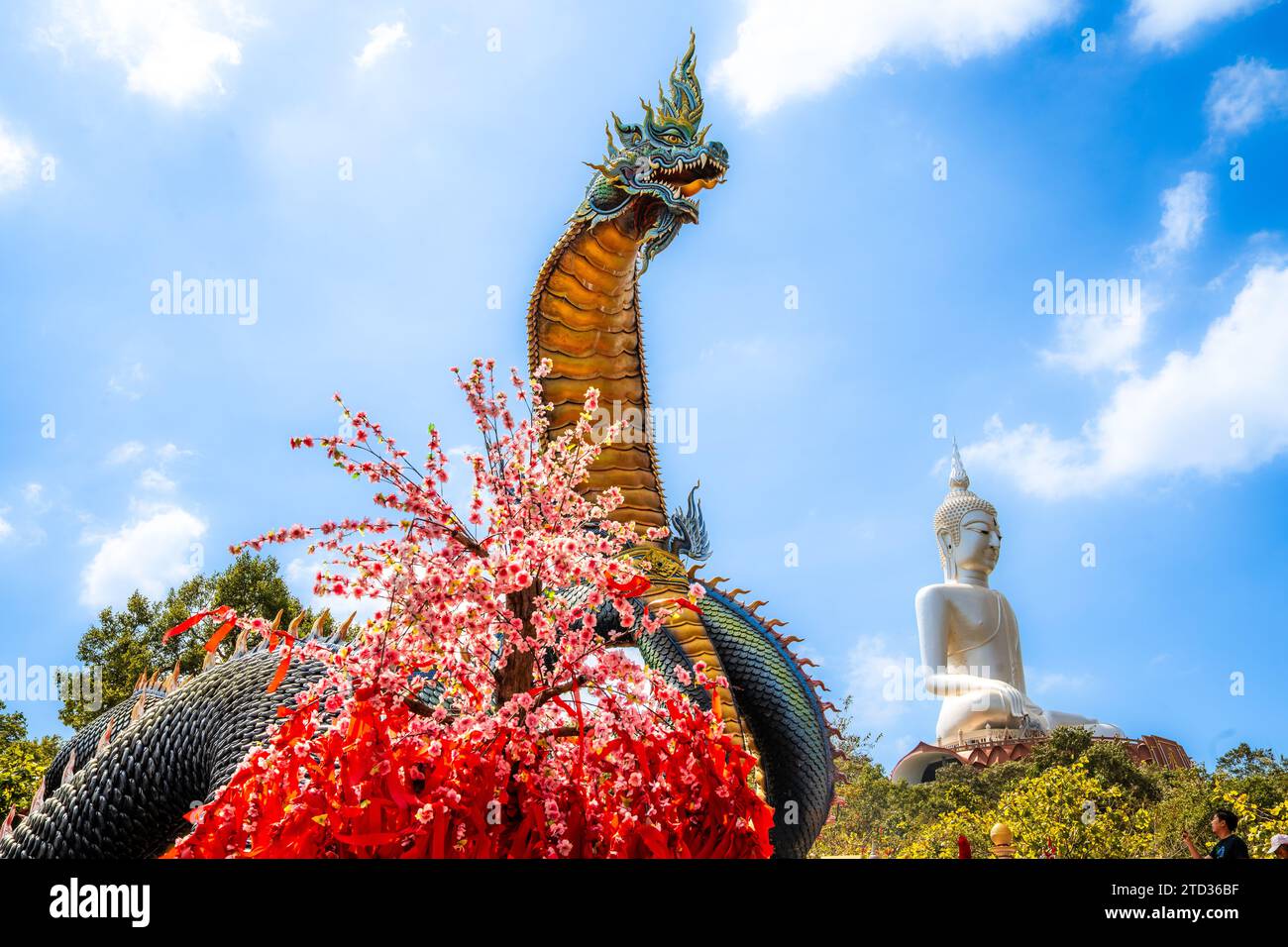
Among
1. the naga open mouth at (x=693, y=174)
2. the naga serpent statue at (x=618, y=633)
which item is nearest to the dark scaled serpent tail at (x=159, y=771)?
the naga serpent statue at (x=618, y=633)

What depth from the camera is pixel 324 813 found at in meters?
3.49

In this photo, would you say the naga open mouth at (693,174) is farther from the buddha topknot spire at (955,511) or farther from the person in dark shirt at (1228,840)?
the buddha topknot spire at (955,511)

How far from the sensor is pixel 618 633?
7793 mm

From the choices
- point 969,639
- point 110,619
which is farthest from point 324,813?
point 969,639

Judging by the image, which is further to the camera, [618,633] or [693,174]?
[693,174]

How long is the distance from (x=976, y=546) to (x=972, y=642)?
2837 mm

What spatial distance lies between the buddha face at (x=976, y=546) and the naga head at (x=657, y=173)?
25443 mm

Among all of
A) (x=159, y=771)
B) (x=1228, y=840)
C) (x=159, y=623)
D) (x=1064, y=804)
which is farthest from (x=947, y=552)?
(x=159, y=771)

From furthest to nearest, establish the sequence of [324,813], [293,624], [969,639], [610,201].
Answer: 1. [969,639]
2. [610,201]
3. [293,624]
4. [324,813]

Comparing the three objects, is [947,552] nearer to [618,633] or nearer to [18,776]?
[18,776]

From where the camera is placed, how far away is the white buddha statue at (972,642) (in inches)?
1160

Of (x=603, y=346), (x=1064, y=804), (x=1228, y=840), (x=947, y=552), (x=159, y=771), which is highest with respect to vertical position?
(x=947, y=552)
